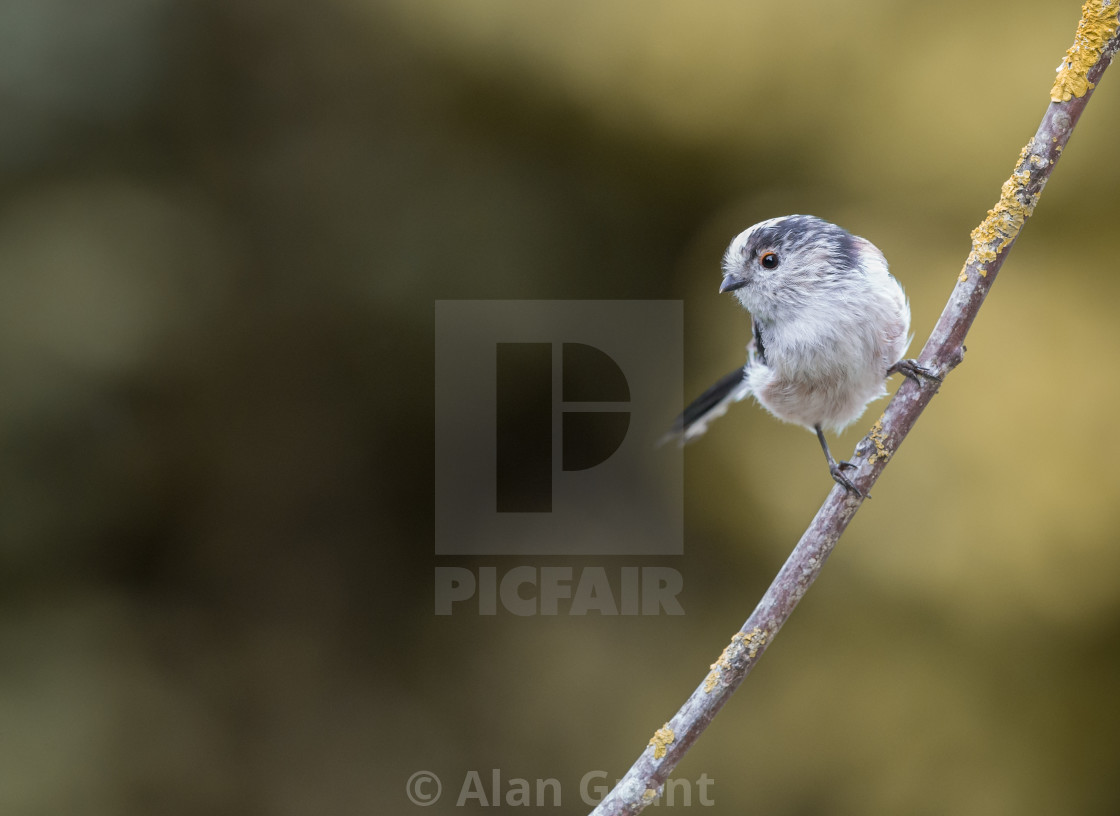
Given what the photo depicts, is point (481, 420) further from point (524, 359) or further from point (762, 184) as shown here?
point (762, 184)

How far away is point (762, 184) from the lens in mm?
2416

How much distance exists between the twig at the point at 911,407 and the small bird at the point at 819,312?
27 cm

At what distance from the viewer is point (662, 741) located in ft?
3.11

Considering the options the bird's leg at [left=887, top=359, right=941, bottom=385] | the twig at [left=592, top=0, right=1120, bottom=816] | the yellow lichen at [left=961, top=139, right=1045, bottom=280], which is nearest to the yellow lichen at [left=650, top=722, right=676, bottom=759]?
the twig at [left=592, top=0, right=1120, bottom=816]

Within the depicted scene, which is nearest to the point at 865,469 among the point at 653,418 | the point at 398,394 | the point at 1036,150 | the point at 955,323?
the point at 955,323

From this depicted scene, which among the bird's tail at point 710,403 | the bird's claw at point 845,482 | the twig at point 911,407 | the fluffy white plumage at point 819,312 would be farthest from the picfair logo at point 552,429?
the twig at point 911,407

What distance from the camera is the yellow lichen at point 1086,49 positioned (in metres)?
0.86

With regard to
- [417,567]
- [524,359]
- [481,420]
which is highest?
[524,359]

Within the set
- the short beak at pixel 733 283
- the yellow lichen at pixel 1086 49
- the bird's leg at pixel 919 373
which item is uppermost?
the yellow lichen at pixel 1086 49

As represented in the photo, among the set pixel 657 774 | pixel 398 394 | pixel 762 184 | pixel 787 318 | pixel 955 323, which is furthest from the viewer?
pixel 398 394

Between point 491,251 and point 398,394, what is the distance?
1.60ft

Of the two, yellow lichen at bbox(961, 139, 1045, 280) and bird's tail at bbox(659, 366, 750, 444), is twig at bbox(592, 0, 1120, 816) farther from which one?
bird's tail at bbox(659, 366, 750, 444)

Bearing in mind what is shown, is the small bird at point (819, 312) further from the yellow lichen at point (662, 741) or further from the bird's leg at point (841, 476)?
the yellow lichen at point (662, 741)

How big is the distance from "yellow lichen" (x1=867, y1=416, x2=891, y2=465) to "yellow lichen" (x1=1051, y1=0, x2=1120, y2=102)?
0.20m
